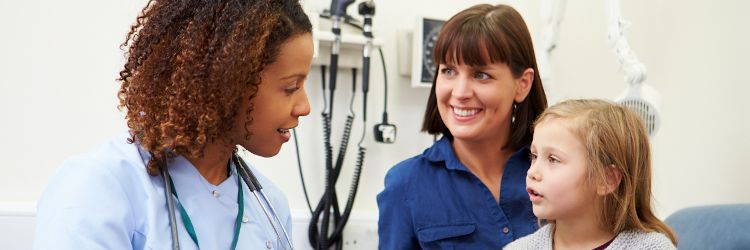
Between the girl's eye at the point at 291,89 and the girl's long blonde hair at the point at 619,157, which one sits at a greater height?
the girl's eye at the point at 291,89

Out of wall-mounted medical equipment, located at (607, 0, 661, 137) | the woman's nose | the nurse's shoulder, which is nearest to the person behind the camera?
the nurse's shoulder

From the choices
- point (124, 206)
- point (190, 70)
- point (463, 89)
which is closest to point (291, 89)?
point (190, 70)

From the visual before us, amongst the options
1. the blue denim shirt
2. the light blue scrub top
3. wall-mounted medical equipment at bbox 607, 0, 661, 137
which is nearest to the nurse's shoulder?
the light blue scrub top

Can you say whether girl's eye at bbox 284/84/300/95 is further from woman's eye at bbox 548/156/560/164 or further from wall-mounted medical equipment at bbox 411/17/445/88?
wall-mounted medical equipment at bbox 411/17/445/88

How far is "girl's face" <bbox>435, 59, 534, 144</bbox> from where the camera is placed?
4.36 feet

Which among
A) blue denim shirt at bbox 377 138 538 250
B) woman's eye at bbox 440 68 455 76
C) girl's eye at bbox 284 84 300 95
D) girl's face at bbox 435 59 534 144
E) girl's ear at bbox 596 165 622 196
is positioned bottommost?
blue denim shirt at bbox 377 138 538 250

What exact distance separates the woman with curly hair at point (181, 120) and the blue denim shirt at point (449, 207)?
0.45 metres

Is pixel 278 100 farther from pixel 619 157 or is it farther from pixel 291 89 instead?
pixel 619 157

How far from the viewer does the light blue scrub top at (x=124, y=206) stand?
33.4 inches

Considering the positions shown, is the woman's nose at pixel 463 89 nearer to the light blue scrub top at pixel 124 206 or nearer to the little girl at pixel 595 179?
the little girl at pixel 595 179

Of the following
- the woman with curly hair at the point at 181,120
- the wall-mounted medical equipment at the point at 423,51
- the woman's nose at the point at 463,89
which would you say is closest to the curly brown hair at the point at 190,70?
the woman with curly hair at the point at 181,120

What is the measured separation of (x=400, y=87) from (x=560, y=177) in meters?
0.96

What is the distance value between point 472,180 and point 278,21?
2.04 feet

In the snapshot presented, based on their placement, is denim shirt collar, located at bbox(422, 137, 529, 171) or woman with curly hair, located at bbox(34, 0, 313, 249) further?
denim shirt collar, located at bbox(422, 137, 529, 171)
